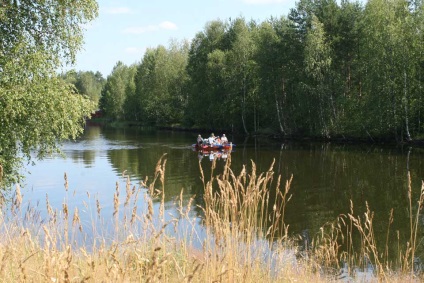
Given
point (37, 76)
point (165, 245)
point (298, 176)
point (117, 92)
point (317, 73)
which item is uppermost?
point (117, 92)

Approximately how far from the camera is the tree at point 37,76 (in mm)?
12664

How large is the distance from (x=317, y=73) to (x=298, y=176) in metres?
23.0

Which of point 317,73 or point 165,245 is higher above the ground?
point 317,73

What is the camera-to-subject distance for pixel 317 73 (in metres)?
44.4

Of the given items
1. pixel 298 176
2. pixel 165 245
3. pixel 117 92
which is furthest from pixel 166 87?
pixel 165 245

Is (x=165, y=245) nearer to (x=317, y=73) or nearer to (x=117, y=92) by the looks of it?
(x=317, y=73)

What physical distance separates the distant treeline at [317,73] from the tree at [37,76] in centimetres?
3044

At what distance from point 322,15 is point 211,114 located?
22473 mm

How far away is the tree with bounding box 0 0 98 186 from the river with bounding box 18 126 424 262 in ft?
4.07

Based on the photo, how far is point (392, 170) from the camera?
24641mm

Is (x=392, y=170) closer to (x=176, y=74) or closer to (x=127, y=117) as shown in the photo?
(x=176, y=74)

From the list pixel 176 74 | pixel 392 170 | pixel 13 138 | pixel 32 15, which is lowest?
pixel 392 170

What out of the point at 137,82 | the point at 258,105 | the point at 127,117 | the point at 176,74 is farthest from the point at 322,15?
the point at 127,117

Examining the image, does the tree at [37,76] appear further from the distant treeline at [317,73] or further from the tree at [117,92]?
the tree at [117,92]
